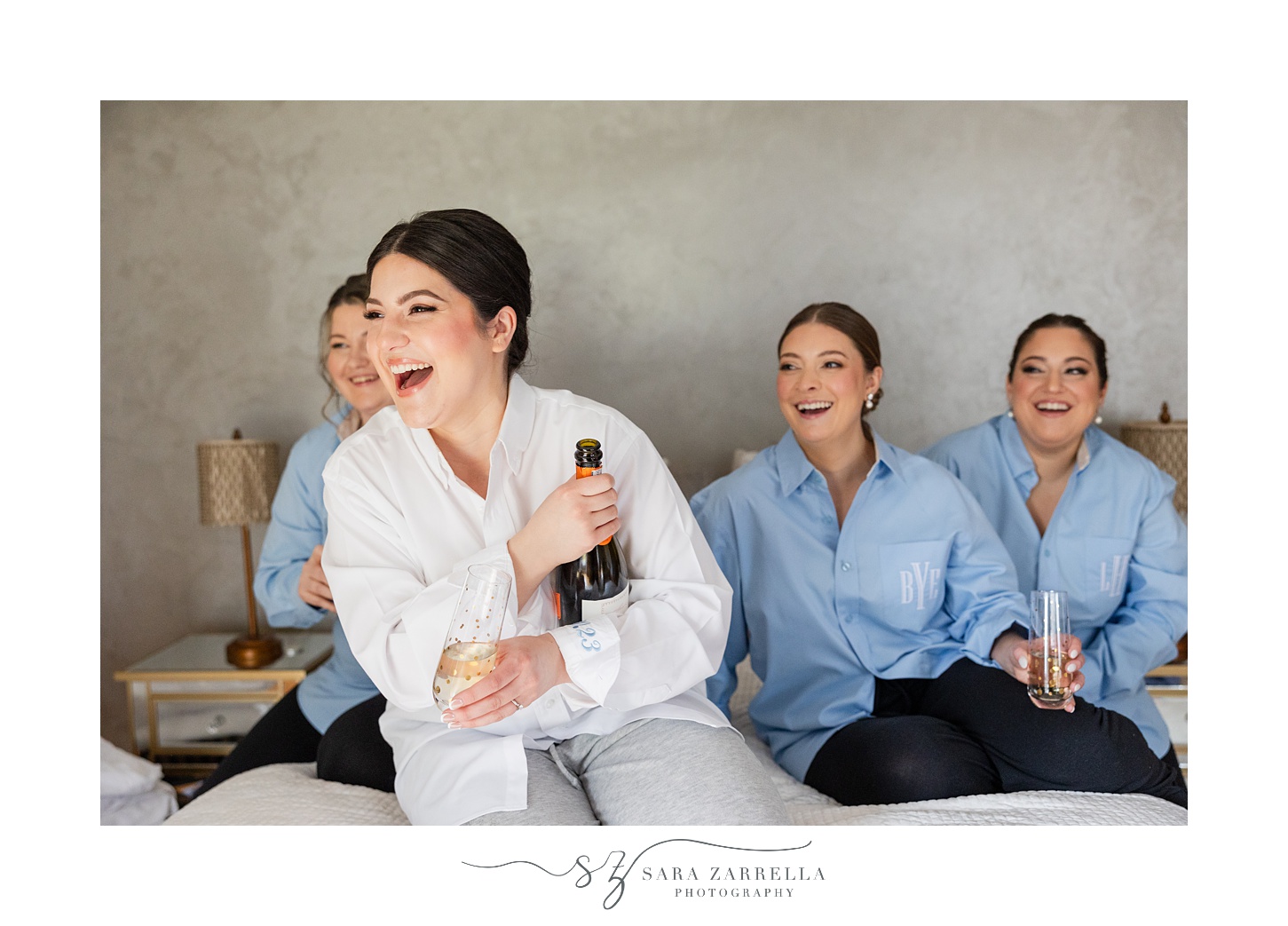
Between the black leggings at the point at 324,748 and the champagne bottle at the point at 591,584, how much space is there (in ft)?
1.66

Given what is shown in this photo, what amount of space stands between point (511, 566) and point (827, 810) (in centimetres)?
73

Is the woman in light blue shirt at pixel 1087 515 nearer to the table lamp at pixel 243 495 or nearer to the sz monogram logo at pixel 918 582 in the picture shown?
the sz monogram logo at pixel 918 582

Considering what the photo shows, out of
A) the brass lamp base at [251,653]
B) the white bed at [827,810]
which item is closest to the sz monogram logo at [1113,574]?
the white bed at [827,810]

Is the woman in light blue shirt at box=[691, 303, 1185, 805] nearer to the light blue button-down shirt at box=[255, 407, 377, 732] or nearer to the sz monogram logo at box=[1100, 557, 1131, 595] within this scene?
the sz monogram logo at box=[1100, 557, 1131, 595]

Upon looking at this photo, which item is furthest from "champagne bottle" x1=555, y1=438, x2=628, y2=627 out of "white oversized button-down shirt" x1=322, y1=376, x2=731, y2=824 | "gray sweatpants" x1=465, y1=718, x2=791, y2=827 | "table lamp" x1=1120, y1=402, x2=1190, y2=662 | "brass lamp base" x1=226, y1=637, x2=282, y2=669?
"table lamp" x1=1120, y1=402, x2=1190, y2=662

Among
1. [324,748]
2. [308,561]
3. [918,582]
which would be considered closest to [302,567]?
[308,561]

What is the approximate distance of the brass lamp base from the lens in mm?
2240

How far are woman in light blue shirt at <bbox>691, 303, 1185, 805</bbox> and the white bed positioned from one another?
14 centimetres

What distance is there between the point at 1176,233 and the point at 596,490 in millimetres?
1697

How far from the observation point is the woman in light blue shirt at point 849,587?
70.0 inches

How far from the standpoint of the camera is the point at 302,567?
1958 millimetres

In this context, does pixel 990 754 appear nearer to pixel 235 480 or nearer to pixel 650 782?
pixel 650 782
